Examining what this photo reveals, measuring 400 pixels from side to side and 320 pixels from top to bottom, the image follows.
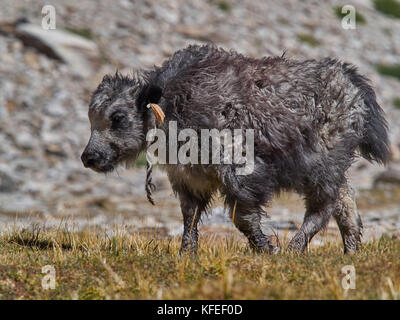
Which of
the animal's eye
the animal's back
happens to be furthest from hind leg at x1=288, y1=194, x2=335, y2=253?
the animal's eye

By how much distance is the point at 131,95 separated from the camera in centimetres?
793

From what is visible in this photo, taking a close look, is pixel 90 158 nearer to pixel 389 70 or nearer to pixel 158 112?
pixel 158 112

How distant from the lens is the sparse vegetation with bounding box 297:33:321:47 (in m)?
24.0

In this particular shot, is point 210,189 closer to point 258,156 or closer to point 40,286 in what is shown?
point 258,156

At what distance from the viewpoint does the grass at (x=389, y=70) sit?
77.8 ft

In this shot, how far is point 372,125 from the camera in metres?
8.34

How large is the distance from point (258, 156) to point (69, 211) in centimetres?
751

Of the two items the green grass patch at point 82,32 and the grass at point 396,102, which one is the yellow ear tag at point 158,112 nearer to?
the green grass patch at point 82,32

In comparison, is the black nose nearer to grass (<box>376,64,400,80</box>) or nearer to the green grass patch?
the green grass patch

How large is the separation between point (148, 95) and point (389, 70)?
57.4ft

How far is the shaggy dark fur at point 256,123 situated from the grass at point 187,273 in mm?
644

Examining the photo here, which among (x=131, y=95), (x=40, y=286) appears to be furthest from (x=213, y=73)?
(x=40, y=286)

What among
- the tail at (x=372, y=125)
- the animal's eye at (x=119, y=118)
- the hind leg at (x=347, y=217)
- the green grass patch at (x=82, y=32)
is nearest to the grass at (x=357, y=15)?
A: the green grass patch at (x=82, y=32)

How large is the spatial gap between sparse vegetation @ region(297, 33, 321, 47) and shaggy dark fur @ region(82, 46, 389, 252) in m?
15.9
